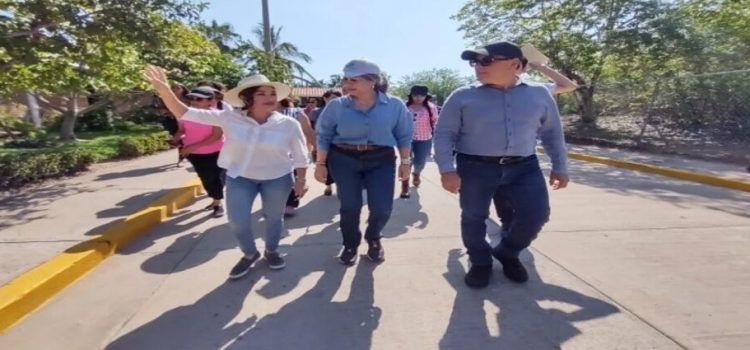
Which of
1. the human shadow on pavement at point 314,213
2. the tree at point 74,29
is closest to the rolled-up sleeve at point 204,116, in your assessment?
the human shadow on pavement at point 314,213

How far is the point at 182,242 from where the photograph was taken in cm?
464

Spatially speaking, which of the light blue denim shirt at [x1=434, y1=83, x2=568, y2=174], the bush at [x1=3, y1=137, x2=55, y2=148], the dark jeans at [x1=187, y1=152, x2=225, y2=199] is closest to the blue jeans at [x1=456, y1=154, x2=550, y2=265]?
the light blue denim shirt at [x1=434, y1=83, x2=568, y2=174]

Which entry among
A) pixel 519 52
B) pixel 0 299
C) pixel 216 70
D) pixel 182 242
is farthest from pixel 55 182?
pixel 216 70

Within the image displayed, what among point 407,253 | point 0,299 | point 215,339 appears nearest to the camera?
point 215,339

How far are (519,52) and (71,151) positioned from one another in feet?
30.2

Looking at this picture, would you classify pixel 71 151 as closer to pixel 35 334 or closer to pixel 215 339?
pixel 35 334

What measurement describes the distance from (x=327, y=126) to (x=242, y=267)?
1219 mm

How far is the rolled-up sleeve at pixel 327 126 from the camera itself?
3.62 m

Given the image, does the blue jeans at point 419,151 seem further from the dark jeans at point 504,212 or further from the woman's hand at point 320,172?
the woman's hand at point 320,172

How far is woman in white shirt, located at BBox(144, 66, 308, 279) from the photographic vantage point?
3.46 metres

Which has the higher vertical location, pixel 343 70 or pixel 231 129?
pixel 343 70

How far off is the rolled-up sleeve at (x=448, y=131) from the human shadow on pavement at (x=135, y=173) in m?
7.32

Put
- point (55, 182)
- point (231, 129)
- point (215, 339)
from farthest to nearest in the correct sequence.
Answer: point (55, 182)
point (231, 129)
point (215, 339)

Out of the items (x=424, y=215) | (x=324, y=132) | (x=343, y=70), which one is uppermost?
(x=343, y=70)
